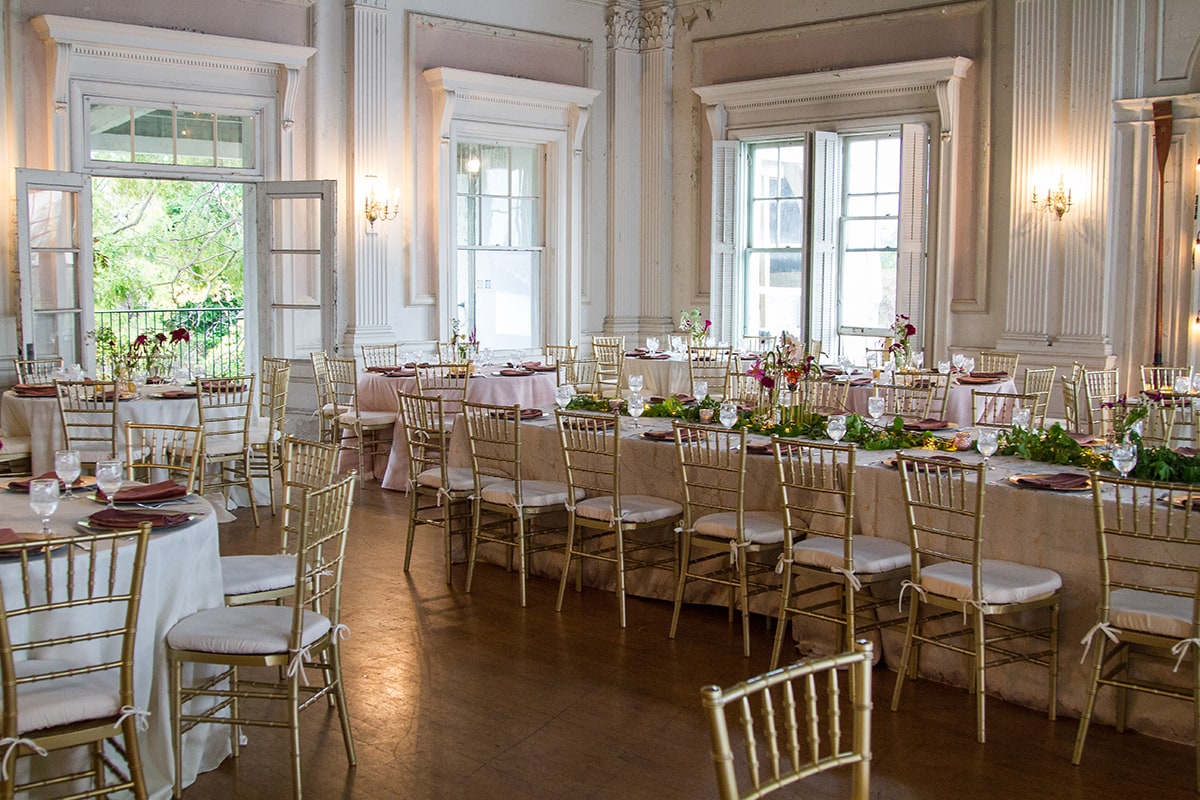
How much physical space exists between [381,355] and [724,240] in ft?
12.0

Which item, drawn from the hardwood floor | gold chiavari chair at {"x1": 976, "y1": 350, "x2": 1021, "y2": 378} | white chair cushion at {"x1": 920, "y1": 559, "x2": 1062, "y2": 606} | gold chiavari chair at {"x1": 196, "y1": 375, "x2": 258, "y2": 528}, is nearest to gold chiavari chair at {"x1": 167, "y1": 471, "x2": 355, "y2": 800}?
the hardwood floor

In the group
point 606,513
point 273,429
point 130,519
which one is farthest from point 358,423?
point 130,519

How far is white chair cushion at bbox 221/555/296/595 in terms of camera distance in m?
4.03

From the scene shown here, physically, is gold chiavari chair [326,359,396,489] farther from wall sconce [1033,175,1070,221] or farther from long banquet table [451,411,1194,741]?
wall sconce [1033,175,1070,221]

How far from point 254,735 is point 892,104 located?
8.32 metres

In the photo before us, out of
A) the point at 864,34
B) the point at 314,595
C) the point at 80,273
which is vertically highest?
the point at 864,34

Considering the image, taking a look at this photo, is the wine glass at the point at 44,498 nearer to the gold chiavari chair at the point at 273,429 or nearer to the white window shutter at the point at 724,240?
the gold chiavari chair at the point at 273,429

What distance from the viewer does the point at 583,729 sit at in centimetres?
420

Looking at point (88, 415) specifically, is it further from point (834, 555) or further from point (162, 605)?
point (834, 555)

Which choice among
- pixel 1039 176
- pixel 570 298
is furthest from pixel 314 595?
pixel 570 298

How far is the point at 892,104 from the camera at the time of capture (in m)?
10.5

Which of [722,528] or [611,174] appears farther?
[611,174]

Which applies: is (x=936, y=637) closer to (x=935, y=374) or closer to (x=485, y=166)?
(x=935, y=374)

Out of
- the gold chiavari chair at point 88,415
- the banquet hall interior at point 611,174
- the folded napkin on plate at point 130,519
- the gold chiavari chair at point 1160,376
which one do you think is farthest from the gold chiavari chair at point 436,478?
the gold chiavari chair at point 1160,376
